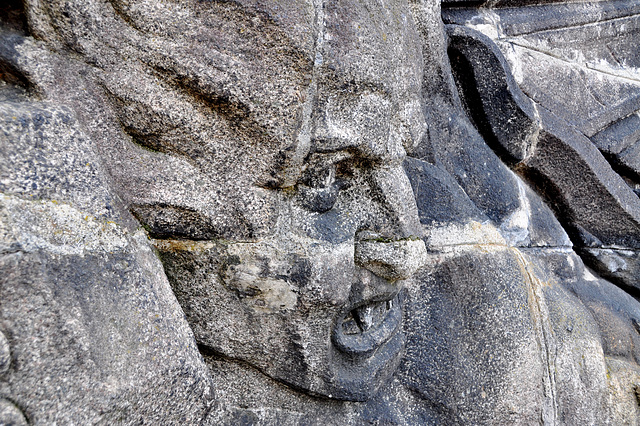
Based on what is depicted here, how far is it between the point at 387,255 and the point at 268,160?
30 centimetres

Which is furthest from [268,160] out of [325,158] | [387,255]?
[387,255]

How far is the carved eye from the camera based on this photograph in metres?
0.91

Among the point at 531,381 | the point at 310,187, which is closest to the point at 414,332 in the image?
the point at 531,381

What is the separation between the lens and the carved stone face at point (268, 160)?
79 centimetres

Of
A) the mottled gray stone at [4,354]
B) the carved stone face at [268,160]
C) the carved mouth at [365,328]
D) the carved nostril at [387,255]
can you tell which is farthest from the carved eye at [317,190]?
the mottled gray stone at [4,354]

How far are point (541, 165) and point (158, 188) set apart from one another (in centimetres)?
124

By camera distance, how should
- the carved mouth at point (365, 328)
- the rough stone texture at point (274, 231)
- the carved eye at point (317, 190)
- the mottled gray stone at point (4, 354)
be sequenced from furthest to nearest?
1. the carved mouth at point (365, 328)
2. the carved eye at point (317, 190)
3. the rough stone texture at point (274, 231)
4. the mottled gray stone at point (4, 354)

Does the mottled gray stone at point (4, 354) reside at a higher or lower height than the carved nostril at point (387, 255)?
higher

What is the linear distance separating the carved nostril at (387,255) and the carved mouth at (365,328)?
0.32 ft

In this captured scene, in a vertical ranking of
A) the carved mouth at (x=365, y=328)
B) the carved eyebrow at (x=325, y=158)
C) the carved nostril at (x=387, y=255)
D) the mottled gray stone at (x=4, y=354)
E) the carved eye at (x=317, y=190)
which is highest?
the carved eyebrow at (x=325, y=158)

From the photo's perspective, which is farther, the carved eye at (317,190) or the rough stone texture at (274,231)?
the carved eye at (317,190)

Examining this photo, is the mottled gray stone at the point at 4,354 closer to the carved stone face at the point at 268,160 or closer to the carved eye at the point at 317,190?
the carved stone face at the point at 268,160

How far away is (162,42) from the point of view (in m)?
0.78

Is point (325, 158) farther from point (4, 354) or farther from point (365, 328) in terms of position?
point (4, 354)
